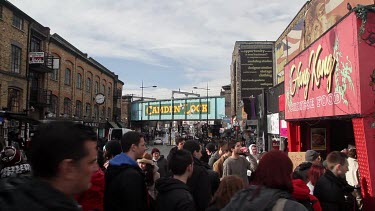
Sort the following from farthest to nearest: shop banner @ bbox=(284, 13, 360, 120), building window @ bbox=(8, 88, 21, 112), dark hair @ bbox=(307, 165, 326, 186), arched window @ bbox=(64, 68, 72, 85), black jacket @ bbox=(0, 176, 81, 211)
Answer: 1. arched window @ bbox=(64, 68, 72, 85)
2. building window @ bbox=(8, 88, 21, 112)
3. shop banner @ bbox=(284, 13, 360, 120)
4. dark hair @ bbox=(307, 165, 326, 186)
5. black jacket @ bbox=(0, 176, 81, 211)

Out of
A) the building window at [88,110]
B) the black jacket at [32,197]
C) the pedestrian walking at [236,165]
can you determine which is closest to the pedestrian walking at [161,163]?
the pedestrian walking at [236,165]

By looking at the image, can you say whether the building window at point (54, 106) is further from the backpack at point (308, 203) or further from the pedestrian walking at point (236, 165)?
the backpack at point (308, 203)

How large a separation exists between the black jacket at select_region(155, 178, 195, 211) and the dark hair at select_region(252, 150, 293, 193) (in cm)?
88

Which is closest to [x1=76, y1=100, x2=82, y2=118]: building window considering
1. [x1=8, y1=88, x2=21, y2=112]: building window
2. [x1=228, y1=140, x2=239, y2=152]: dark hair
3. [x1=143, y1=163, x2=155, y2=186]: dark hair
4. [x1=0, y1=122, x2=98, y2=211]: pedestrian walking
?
[x1=8, y1=88, x2=21, y2=112]: building window

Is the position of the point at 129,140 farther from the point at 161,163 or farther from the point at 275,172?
the point at 161,163

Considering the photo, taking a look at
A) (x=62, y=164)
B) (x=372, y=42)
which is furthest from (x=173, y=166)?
(x=372, y=42)

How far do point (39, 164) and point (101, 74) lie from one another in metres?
43.4

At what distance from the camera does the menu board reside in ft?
113

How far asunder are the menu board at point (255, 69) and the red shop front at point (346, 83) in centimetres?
2468

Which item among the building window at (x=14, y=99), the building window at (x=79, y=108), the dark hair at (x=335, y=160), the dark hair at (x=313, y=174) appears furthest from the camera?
the building window at (x=79, y=108)

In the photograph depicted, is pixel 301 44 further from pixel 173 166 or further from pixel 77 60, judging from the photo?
pixel 77 60

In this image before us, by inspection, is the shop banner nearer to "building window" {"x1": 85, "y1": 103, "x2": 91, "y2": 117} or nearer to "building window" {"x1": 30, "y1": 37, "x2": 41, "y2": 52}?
"building window" {"x1": 30, "y1": 37, "x2": 41, "y2": 52}

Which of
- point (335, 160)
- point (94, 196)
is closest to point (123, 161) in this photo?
point (94, 196)

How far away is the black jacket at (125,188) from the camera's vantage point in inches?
139
